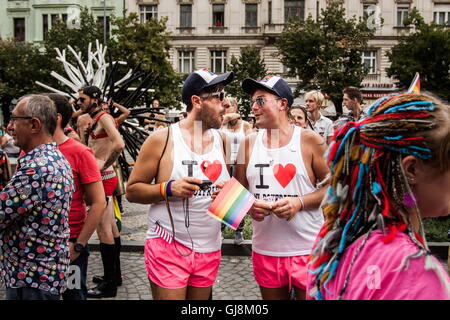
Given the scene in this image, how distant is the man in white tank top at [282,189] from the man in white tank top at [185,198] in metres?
0.25

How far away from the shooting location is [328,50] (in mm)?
→ 28156

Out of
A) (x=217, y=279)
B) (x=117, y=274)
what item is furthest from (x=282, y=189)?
(x=117, y=274)

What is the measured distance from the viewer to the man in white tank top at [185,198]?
2787 millimetres

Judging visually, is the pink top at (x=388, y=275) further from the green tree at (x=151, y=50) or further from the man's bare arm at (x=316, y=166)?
the green tree at (x=151, y=50)

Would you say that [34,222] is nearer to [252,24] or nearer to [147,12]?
[252,24]

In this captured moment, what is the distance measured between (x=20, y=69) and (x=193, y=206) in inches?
1395

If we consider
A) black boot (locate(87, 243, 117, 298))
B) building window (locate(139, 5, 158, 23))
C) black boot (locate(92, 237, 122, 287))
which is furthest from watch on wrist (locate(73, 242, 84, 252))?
building window (locate(139, 5, 158, 23))

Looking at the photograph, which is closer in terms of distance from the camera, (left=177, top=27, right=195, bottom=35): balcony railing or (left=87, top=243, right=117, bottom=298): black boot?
(left=87, top=243, right=117, bottom=298): black boot

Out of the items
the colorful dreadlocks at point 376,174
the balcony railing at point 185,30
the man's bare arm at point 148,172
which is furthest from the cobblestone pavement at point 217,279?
the balcony railing at point 185,30

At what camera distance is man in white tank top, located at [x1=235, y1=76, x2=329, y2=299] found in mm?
2875

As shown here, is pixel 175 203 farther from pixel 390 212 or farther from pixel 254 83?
pixel 390 212

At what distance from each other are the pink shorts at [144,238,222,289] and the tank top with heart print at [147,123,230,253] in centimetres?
5

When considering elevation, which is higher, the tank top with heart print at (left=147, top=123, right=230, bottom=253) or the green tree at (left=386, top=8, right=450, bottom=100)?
the green tree at (left=386, top=8, right=450, bottom=100)

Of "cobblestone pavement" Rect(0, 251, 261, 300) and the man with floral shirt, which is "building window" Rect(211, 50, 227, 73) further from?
the man with floral shirt
